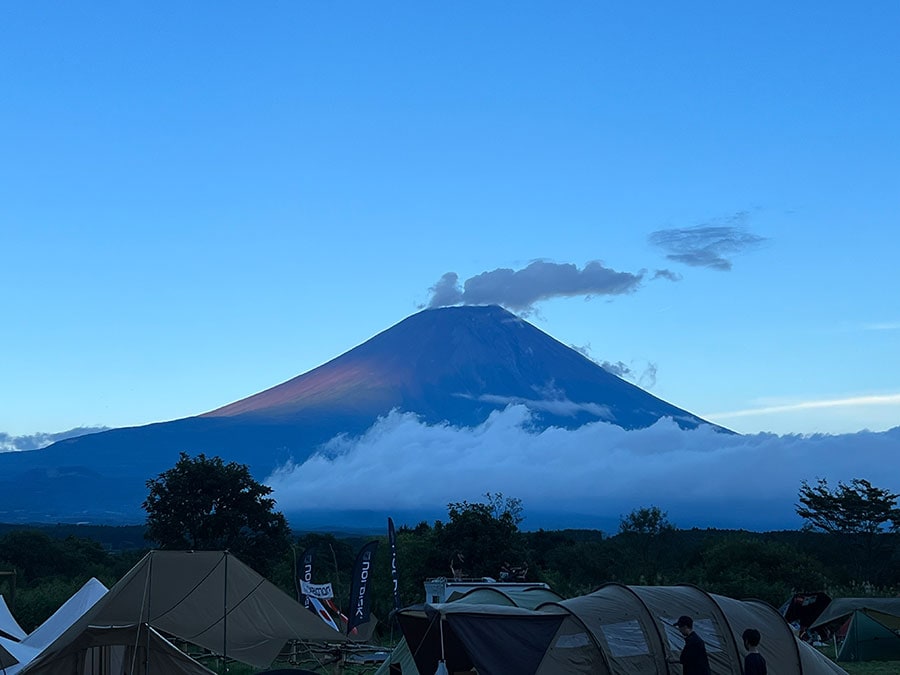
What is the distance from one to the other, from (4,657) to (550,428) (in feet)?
510

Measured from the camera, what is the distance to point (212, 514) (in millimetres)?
44219

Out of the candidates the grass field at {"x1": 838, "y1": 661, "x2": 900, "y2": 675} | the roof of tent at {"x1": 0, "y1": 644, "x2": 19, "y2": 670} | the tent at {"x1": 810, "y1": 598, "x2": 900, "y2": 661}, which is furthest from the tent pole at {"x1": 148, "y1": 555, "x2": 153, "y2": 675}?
the tent at {"x1": 810, "y1": 598, "x2": 900, "y2": 661}

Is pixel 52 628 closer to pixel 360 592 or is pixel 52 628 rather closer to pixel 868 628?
pixel 360 592

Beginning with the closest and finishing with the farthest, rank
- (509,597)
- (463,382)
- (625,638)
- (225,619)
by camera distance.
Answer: (625,638), (225,619), (509,597), (463,382)

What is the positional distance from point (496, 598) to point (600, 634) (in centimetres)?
362

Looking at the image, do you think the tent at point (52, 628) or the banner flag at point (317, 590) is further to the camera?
the banner flag at point (317, 590)

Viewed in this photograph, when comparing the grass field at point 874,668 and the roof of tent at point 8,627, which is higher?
the roof of tent at point 8,627

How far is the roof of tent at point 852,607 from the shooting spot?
24.2 m

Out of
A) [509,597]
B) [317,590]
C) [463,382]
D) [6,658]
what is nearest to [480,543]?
[317,590]

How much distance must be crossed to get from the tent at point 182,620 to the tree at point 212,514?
28668 millimetres

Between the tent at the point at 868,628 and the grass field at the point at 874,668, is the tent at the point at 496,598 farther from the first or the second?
the tent at the point at 868,628

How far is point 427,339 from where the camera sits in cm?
18125

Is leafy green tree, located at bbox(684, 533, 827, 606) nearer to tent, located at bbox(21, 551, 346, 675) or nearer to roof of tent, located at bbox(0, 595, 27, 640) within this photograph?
roof of tent, located at bbox(0, 595, 27, 640)

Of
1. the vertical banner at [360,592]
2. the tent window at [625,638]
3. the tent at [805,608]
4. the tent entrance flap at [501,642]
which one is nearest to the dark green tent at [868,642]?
the tent at [805,608]
